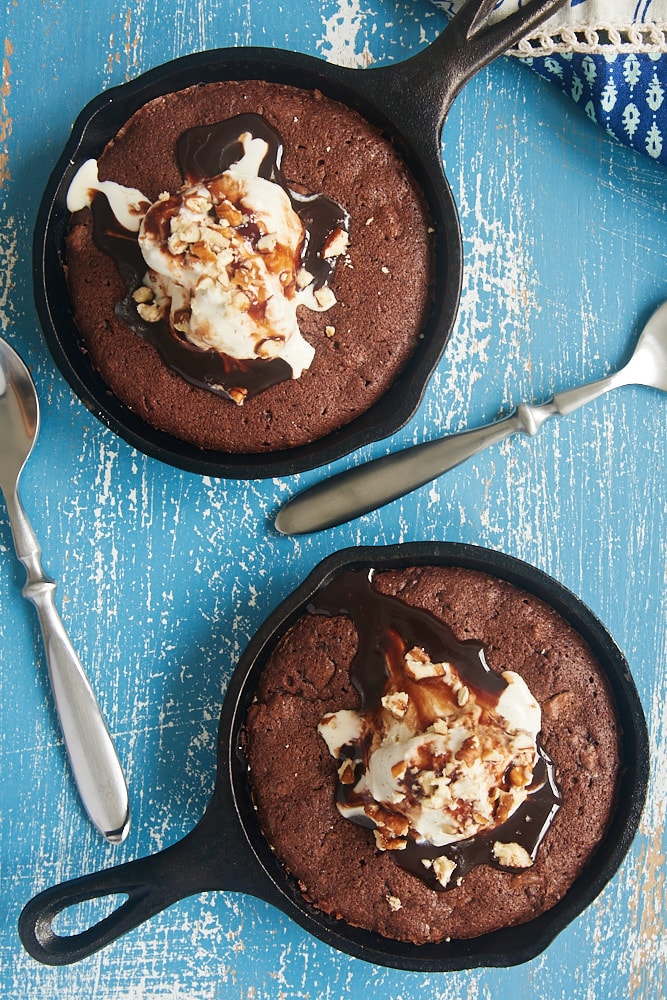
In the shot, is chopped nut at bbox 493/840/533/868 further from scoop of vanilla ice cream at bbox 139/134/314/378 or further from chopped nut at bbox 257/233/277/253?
chopped nut at bbox 257/233/277/253

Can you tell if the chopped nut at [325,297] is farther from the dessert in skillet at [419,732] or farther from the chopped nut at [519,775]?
the chopped nut at [519,775]

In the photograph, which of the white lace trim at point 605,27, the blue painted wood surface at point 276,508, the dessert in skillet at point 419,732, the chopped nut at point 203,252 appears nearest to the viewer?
the chopped nut at point 203,252

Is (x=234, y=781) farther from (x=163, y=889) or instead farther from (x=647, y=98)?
(x=647, y=98)

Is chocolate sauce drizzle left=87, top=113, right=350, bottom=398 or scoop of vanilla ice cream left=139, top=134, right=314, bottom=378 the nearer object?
scoop of vanilla ice cream left=139, top=134, right=314, bottom=378

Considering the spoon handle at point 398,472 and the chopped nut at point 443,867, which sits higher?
the spoon handle at point 398,472

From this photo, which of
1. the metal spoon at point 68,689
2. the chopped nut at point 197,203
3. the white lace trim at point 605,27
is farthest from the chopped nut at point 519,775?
the white lace trim at point 605,27

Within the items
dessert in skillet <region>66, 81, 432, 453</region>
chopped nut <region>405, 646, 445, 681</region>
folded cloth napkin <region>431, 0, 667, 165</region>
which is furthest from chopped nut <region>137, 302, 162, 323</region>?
folded cloth napkin <region>431, 0, 667, 165</region>
